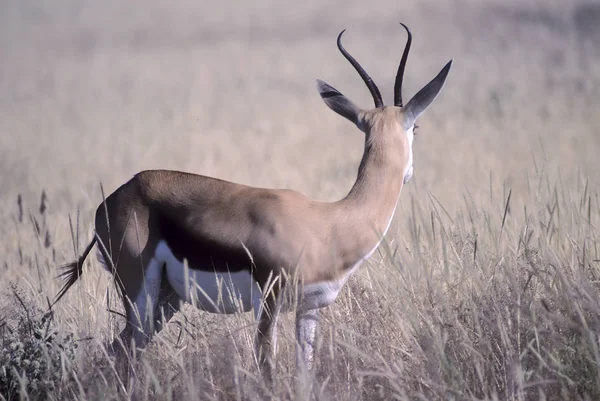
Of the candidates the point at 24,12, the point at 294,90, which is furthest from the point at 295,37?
the point at 24,12

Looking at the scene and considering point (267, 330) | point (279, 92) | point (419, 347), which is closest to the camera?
point (419, 347)

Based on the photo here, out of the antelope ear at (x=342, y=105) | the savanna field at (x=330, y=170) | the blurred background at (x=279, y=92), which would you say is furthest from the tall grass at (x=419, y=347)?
the blurred background at (x=279, y=92)

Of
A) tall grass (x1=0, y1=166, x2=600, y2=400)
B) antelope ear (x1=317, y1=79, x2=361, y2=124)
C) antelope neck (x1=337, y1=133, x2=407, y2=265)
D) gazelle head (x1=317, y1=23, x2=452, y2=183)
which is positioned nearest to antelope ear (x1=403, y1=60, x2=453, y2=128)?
gazelle head (x1=317, y1=23, x2=452, y2=183)

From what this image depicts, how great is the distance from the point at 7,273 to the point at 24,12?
49988 millimetres

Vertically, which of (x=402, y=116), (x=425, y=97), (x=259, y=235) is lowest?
(x=259, y=235)

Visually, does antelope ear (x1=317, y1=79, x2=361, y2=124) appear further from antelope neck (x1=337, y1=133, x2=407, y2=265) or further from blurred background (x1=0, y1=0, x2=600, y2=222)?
blurred background (x1=0, y1=0, x2=600, y2=222)

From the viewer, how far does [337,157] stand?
16422mm

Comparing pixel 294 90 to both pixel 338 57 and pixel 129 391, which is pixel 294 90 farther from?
pixel 129 391

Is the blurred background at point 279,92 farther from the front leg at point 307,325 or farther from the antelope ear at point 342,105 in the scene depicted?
the front leg at point 307,325

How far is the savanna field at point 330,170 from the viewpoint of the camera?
14.9 feet

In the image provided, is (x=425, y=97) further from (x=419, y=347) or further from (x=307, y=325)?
(x=419, y=347)

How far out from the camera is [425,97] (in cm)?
515

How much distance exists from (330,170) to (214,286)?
31.3 ft

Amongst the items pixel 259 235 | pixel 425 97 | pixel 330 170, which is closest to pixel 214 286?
pixel 259 235
